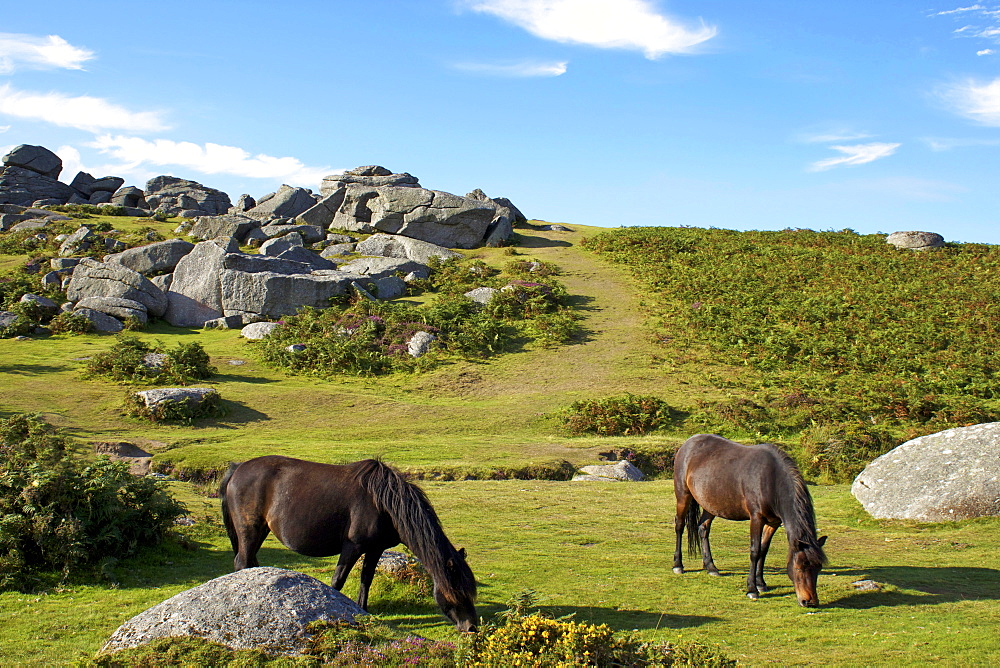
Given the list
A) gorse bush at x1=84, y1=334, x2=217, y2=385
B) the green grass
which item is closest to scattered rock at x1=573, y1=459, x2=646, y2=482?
the green grass

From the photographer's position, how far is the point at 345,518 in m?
9.18

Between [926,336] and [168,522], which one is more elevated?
[926,336]

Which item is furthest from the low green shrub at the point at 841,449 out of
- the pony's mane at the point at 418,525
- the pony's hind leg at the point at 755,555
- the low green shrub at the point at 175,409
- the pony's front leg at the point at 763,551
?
the low green shrub at the point at 175,409

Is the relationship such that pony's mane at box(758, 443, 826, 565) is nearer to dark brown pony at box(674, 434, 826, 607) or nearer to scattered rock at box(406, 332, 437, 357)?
dark brown pony at box(674, 434, 826, 607)

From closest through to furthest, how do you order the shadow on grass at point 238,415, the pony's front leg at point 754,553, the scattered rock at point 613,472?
the pony's front leg at point 754,553, the scattered rock at point 613,472, the shadow on grass at point 238,415

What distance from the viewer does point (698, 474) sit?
1233 cm

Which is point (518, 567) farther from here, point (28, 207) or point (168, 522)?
point (28, 207)

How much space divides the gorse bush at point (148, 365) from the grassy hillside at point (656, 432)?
741 mm

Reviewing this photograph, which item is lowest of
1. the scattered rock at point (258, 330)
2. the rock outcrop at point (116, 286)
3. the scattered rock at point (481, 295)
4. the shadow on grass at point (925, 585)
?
the shadow on grass at point (925, 585)

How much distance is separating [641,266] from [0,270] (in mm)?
39902

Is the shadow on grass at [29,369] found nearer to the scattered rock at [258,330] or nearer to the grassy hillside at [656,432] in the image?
the grassy hillside at [656,432]

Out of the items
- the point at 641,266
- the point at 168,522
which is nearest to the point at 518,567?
the point at 168,522

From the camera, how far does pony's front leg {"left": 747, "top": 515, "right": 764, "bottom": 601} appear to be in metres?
11.0

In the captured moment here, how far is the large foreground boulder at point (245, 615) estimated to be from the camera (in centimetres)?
759
